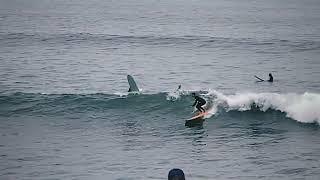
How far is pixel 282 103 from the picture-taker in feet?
101

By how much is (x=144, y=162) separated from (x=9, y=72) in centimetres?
2950

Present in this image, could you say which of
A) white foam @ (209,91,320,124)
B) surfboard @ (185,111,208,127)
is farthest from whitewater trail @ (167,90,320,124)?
surfboard @ (185,111,208,127)

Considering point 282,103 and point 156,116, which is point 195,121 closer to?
point 156,116

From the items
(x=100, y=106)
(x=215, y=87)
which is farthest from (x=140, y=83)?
(x=100, y=106)

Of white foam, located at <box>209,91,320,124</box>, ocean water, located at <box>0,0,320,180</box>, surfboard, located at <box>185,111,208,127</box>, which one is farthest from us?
white foam, located at <box>209,91,320,124</box>

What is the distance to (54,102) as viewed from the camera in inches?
1297

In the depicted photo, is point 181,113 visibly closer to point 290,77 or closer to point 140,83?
point 140,83

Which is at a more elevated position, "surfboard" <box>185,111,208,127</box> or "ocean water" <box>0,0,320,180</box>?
"surfboard" <box>185,111,208,127</box>

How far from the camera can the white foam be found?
2866 cm

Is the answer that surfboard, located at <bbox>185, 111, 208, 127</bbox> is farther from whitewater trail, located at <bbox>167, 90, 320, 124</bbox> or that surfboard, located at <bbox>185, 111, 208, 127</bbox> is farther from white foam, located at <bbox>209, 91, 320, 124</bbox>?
white foam, located at <bbox>209, 91, 320, 124</bbox>

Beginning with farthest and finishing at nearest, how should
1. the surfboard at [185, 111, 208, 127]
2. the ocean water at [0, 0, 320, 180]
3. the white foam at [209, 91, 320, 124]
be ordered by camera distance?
the white foam at [209, 91, 320, 124], the surfboard at [185, 111, 208, 127], the ocean water at [0, 0, 320, 180]

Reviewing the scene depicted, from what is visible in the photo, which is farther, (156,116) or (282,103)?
(282,103)

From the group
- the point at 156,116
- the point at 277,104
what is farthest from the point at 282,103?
the point at 156,116

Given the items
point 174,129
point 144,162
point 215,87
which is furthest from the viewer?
point 215,87
